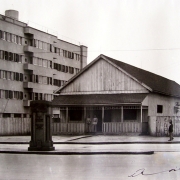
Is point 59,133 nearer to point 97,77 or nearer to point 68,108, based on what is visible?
point 68,108

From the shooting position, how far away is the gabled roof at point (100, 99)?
37328 mm

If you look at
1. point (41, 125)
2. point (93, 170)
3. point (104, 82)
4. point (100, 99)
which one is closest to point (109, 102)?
point (100, 99)

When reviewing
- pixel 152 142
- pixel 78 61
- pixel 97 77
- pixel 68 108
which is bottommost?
pixel 152 142

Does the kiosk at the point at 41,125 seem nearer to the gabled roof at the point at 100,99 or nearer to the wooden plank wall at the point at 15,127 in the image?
the gabled roof at the point at 100,99

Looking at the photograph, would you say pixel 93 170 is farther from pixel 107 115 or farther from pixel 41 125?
pixel 107 115

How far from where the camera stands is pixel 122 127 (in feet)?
121

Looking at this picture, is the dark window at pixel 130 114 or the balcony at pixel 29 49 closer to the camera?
the dark window at pixel 130 114

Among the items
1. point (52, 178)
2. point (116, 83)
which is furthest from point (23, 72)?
point (52, 178)

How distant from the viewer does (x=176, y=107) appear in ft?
149

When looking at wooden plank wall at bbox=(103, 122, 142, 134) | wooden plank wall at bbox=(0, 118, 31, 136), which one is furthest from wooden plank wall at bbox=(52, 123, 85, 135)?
wooden plank wall at bbox=(0, 118, 31, 136)

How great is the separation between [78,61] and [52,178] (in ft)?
228

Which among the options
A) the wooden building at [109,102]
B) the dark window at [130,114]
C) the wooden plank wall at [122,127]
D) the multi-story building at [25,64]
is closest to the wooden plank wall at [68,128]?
the wooden building at [109,102]

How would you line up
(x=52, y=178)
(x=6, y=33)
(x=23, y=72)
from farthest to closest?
(x=23, y=72), (x=6, y=33), (x=52, y=178)

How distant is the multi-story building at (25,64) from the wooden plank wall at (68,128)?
22574mm
